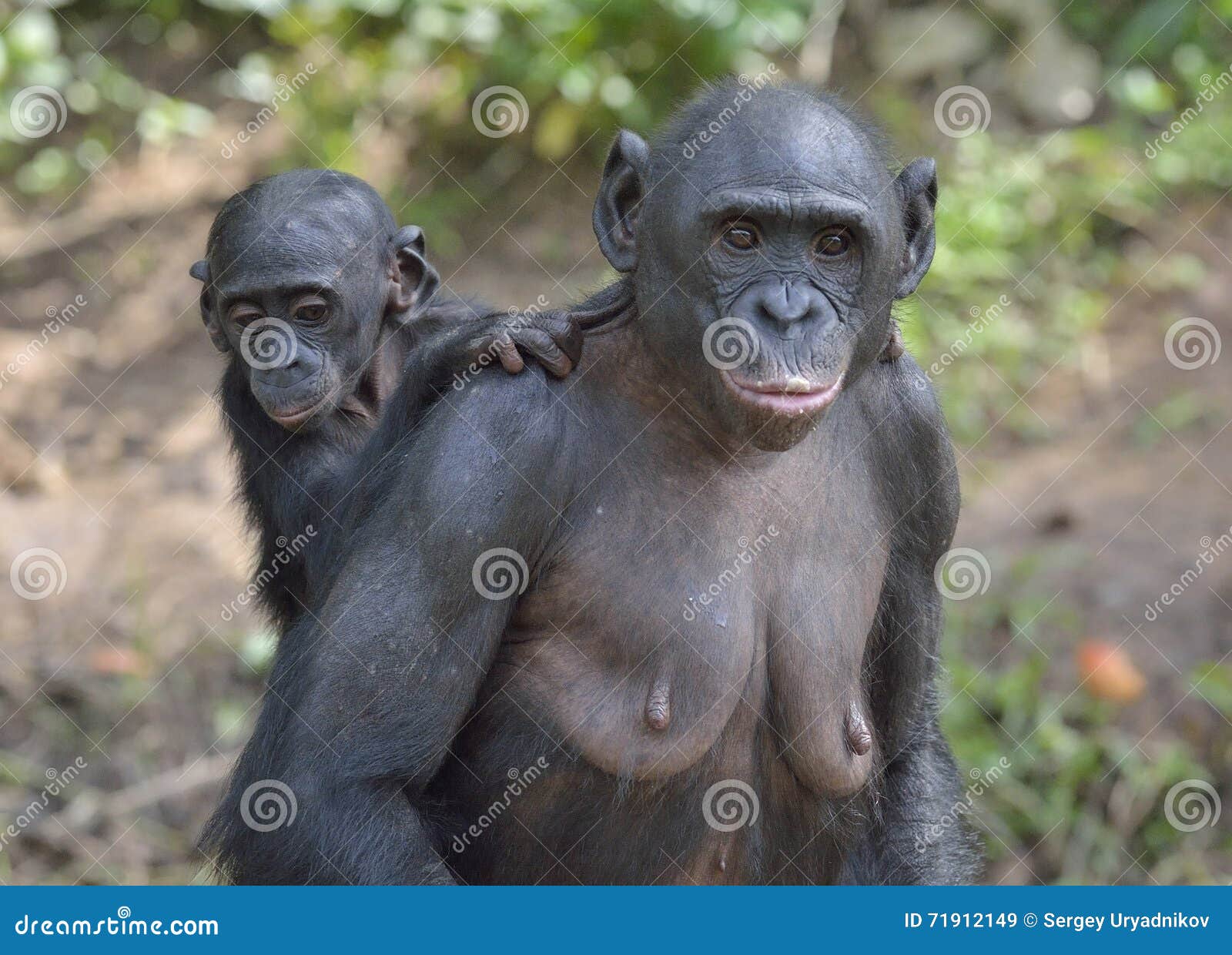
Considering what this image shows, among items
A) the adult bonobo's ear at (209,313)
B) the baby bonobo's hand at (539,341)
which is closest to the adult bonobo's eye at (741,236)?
the baby bonobo's hand at (539,341)

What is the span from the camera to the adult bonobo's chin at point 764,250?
4152mm

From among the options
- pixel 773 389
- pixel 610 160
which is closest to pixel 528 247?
pixel 610 160

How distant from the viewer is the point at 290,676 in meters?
4.61

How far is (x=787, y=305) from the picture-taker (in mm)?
4125

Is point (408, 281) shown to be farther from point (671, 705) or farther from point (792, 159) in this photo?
point (671, 705)

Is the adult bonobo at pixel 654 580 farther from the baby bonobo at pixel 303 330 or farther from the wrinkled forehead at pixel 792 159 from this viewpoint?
the baby bonobo at pixel 303 330

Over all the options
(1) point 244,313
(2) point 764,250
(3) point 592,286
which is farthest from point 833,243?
(3) point 592,286

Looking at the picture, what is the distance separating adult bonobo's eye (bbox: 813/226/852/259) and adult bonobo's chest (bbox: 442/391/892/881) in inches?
29.5

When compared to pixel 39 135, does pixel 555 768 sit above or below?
Answer: above

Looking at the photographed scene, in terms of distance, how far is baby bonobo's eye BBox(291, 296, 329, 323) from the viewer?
20.1 ft

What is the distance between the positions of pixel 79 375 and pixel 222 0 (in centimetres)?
317

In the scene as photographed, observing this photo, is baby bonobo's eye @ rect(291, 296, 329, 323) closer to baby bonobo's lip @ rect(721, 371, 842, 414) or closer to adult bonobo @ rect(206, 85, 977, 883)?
adult bonobo @ rect(206, 85, 977, 883)

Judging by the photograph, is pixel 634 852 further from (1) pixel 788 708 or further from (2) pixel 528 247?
(2) pixel 528 247

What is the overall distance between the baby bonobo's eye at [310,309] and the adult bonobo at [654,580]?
1782 millimetres
